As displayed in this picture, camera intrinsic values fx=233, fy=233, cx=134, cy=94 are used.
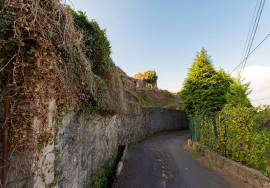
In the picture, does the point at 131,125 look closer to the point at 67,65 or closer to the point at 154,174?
the point at 154,174

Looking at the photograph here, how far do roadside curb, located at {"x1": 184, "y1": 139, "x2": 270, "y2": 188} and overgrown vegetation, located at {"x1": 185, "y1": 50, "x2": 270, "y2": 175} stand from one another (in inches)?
10.3

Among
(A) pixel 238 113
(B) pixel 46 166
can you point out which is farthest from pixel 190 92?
(B) pixel 46 166

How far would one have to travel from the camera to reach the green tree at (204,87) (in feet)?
51.6

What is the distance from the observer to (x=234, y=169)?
7230mm

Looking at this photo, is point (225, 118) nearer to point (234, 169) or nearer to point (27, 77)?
point (234, 169)

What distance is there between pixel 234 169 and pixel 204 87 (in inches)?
382

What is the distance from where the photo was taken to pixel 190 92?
17016 mm

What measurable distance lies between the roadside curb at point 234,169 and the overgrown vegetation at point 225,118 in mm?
262

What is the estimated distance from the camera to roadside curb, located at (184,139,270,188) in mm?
5761

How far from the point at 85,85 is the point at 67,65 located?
83 cm

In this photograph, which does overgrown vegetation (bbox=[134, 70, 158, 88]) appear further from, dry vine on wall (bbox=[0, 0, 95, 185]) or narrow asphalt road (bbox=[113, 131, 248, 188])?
dry vine on wall (bbox=[0, 0, 95, 185])

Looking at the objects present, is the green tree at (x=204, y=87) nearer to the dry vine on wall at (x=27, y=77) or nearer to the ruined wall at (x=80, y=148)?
the ruined wall at (x=80, y=148)

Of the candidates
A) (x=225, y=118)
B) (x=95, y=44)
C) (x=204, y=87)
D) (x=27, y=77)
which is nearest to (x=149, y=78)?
(x=204, y=87)

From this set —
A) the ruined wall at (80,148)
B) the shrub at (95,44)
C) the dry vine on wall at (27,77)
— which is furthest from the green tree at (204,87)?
the dry vine on wall at (27,77)
